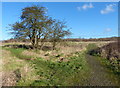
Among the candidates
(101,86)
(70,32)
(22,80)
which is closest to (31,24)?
(70,32)

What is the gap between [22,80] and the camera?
9.19 m

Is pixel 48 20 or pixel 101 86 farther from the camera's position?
pixel 48 20

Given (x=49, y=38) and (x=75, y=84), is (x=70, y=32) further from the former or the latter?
(x=75, y=84)

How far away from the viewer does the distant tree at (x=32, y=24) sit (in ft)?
87.4

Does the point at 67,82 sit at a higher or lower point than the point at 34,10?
lower

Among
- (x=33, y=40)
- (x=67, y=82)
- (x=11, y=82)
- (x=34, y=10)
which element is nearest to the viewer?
(x=11, y=82)

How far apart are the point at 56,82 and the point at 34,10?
67.4ft

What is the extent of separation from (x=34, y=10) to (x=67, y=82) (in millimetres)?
20605

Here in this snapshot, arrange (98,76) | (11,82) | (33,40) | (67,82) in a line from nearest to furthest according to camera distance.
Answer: (11,82), (67,82), (98,76), (33,40)

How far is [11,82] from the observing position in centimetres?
878

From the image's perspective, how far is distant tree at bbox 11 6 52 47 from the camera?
87.4 feet

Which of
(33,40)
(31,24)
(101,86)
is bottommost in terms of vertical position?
(101,86)

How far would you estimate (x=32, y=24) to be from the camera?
2667cm

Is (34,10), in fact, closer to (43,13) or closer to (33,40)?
(43,13)
